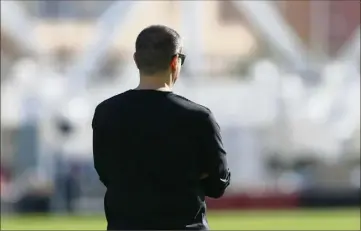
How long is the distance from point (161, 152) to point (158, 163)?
1.4 inches

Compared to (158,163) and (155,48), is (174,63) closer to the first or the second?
(155,48)

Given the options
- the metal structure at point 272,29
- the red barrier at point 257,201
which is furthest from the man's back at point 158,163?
the metal structure at point 272,29

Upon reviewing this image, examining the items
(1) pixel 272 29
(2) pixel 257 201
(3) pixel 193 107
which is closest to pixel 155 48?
(3) pixel 193 107

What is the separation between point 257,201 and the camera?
933 inches

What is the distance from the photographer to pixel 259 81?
25.9 m

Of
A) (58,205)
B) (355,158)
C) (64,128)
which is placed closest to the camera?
(58,205)

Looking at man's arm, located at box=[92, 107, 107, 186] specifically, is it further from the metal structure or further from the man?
the metal structure

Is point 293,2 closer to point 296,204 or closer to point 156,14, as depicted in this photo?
point 156,14

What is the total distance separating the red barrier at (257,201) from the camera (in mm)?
23344

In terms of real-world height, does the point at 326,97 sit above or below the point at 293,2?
below

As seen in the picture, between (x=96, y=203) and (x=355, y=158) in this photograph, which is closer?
(x=96, y=203)

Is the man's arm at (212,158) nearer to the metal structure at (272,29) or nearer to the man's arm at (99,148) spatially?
the man's arm at (99,148)

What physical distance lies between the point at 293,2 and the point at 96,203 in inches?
669

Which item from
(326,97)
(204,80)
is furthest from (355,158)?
(204,80)
